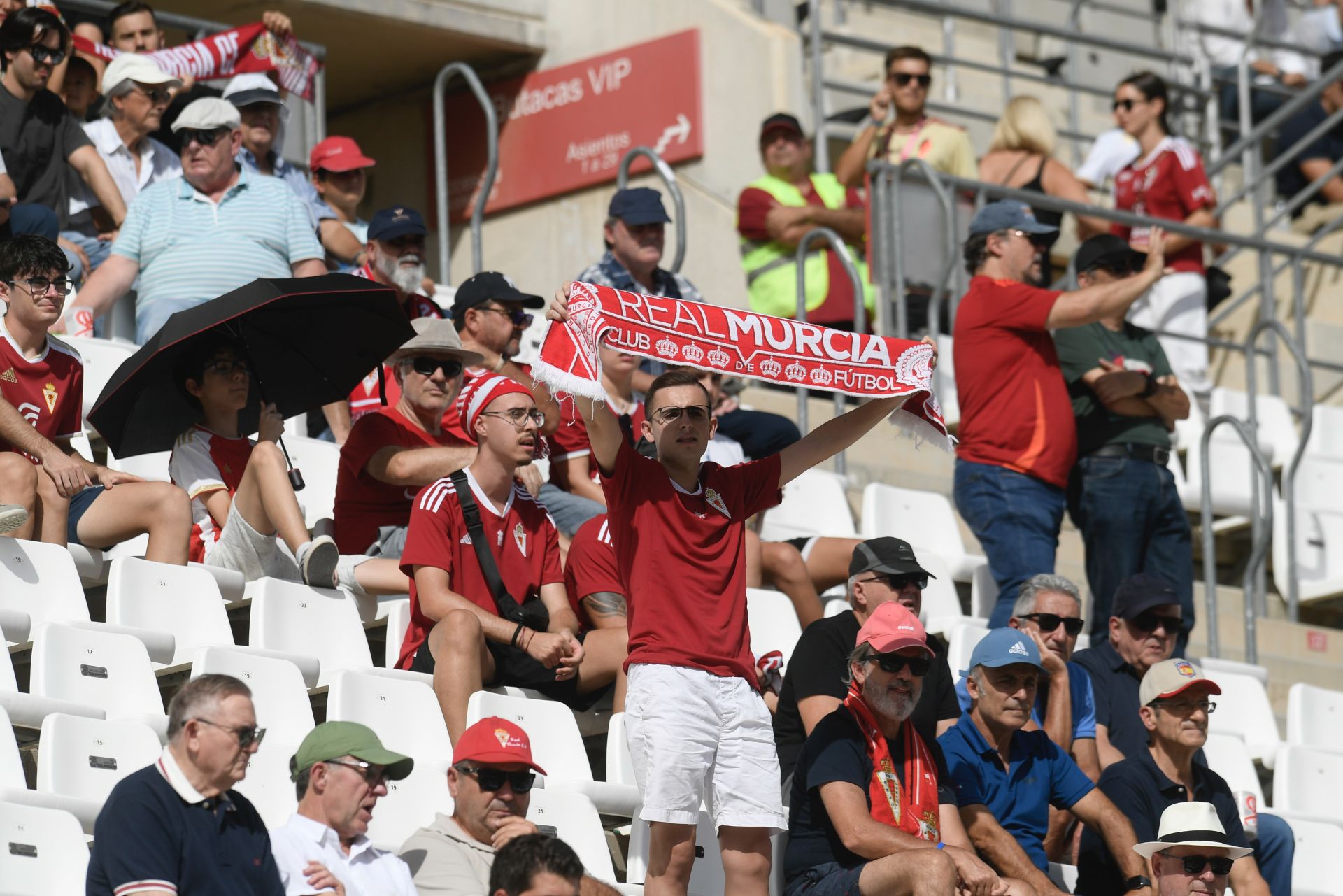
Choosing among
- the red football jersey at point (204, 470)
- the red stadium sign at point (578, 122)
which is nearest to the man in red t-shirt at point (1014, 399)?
the red football jersey at point (204, 470)

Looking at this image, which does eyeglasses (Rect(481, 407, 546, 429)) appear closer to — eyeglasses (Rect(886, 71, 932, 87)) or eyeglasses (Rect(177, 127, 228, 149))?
eyeglasses (Rect(177, 127, 228, 149))

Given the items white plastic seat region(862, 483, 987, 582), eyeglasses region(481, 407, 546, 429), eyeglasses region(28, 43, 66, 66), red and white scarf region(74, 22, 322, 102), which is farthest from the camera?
red and white scarf region(74, 22, 322, 102)

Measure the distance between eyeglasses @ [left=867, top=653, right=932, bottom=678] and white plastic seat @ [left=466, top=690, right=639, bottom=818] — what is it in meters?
0.80

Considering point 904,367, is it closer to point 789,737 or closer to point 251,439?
point 789,737

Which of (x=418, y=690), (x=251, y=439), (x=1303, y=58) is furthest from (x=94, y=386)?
(x=1303, y=58)

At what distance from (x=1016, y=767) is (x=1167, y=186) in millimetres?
5607

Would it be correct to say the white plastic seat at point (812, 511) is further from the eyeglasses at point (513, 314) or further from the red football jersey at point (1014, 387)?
the eyeglasses at point (513, 314)

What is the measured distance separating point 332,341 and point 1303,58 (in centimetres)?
946

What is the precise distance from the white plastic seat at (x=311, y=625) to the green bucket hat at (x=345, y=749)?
4.27 feet

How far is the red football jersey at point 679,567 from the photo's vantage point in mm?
5629

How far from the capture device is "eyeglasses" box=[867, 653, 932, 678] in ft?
19.3

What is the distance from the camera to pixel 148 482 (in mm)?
6816

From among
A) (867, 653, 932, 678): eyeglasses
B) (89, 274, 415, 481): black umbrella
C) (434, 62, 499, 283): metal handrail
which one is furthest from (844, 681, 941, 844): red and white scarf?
(434, 62, 499, 283): metal handrail

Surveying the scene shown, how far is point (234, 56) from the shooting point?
9.94 meters
